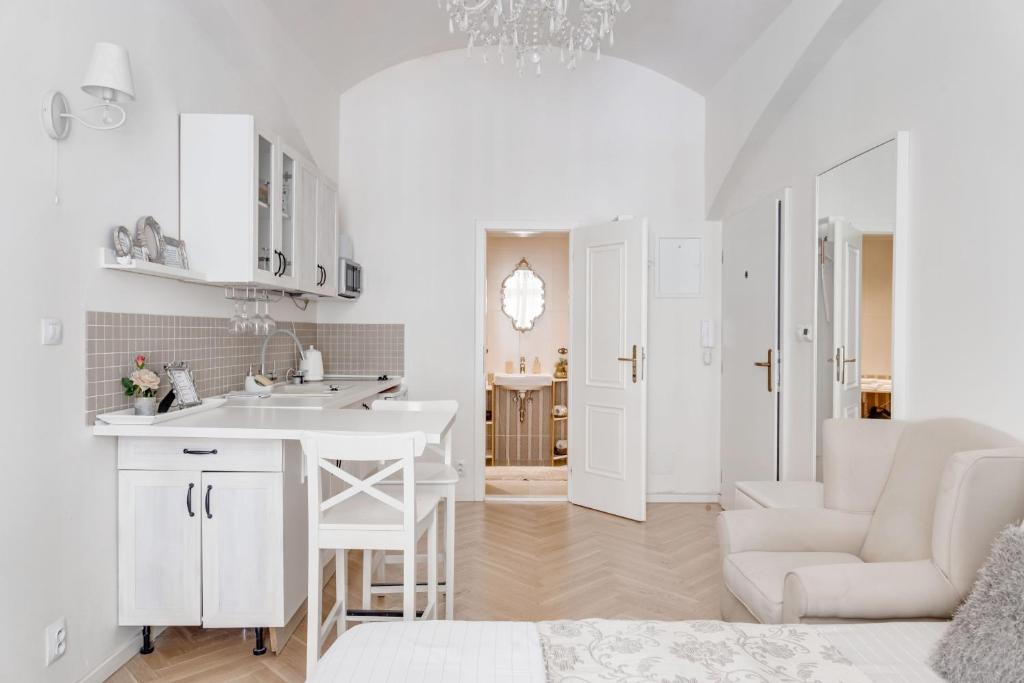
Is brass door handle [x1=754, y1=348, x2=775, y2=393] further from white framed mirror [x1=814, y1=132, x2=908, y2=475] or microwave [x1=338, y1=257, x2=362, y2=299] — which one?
microwave [x1=338, y1=257, x2=362, y2=299]

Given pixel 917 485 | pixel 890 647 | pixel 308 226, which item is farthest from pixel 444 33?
pixel 890 647

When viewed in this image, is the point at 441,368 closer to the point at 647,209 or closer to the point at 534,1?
the point at 647,209

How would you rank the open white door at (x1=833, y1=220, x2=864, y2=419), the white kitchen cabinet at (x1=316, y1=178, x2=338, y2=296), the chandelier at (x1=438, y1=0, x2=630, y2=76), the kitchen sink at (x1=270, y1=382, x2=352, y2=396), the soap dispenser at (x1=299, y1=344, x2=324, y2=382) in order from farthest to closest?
the soap dispenser at (x1=299, y1=344, x2=324, y2=382) → the white kitchen cabinet at (x1=316, y1=178, x2=338, y2=296) → the kitchen sink at (x1=270, y1=382, x2=352, y2=396) → the open white door at (x1=833, y1=220, x2=864, y2=419) → the chandelier at (x1=438, y1=0, x2=630, y2=76)

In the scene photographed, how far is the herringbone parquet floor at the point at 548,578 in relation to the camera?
7.80 ft

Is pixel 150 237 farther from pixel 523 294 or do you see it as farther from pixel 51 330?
pixel 523 294

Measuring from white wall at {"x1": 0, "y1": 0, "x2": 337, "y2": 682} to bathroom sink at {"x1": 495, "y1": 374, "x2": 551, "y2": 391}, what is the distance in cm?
373

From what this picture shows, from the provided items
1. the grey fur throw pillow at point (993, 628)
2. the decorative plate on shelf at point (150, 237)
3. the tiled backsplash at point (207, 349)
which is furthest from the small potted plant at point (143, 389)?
the grey fur throw pillow at point (993, 628)

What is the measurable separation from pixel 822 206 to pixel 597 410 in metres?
2.08

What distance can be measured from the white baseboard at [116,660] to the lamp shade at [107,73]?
6.67 feet

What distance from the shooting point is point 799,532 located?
2299 mm

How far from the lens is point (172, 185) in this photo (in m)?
2.75

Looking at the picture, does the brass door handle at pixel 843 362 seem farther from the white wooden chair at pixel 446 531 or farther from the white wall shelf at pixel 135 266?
the white wall shelf at pixel 135 266

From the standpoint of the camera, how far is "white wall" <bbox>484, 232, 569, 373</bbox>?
6.71 meters

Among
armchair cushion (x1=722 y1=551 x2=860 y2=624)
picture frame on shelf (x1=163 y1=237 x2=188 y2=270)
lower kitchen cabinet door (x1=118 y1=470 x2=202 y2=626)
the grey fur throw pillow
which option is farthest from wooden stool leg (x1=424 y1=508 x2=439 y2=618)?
the grey fur throw pillow
